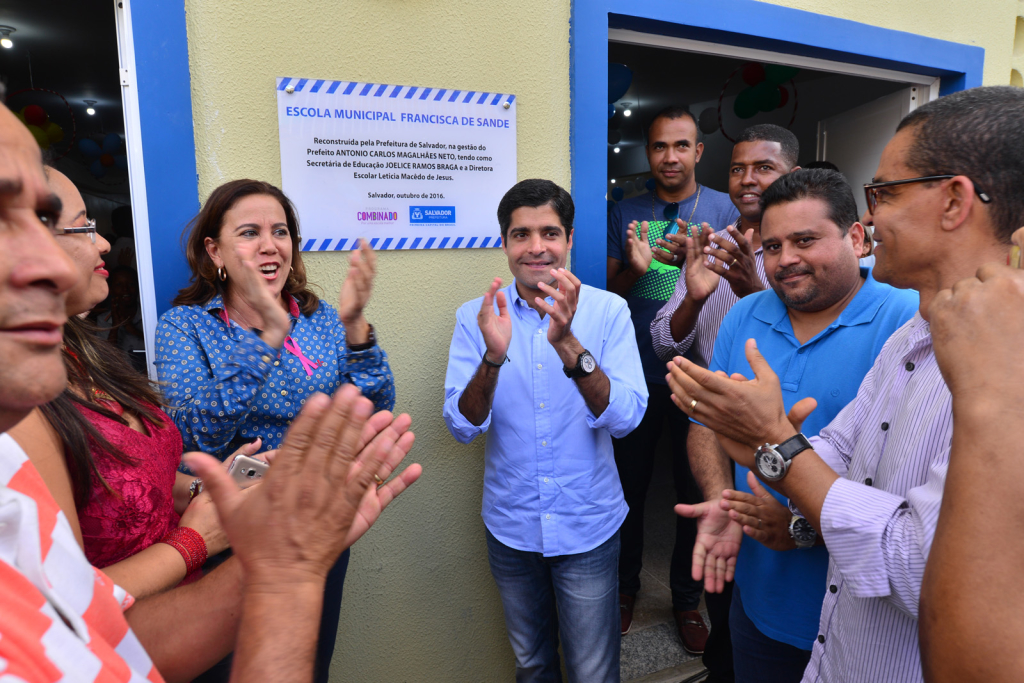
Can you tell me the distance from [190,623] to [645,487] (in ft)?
7.72

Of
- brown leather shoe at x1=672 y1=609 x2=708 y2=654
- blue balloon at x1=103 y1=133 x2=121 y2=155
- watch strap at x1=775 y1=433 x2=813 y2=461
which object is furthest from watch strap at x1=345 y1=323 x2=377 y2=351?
blue balloon at x1=103 y1=133 x2=121 y2=155

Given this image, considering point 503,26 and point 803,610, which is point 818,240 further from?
point 503,26

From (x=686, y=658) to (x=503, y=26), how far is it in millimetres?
2974

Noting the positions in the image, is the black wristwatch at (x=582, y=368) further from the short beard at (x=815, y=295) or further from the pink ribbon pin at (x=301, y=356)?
the pink ribbon pin at (x=301, y=356)

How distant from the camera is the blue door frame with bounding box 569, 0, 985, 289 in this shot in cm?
239

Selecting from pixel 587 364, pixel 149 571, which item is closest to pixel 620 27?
pixel 587 364

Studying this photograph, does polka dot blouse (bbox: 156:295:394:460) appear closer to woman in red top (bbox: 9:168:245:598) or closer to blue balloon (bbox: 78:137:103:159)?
woman in red top (bbox: 9:168:245:598)

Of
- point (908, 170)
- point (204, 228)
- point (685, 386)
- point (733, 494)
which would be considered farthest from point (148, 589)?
point (908, 170)

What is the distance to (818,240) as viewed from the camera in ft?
6.15

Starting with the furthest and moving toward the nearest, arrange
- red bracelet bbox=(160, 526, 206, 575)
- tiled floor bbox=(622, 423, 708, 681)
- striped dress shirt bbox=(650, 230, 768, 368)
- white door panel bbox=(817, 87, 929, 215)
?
1. white door panel bbox=(817, 87, 929, 215)
2. tiled floor bbox=(622, 423, 708, 681)
3. striped dress shirt bbox=(650, 230, 768, 368)
4. red bracelet bbox=(160, 526, 206, 575)

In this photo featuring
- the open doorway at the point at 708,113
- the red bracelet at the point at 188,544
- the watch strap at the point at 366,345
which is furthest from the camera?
the open doorway at the point at 708,113

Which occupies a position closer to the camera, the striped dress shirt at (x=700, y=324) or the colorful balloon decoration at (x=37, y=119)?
the striped dress shirt at (x=700, y=324)

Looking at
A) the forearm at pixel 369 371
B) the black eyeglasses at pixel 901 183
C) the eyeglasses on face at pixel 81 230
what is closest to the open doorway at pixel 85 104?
the eyeglasses on face at pixel 81 230

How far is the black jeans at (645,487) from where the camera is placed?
293cm
